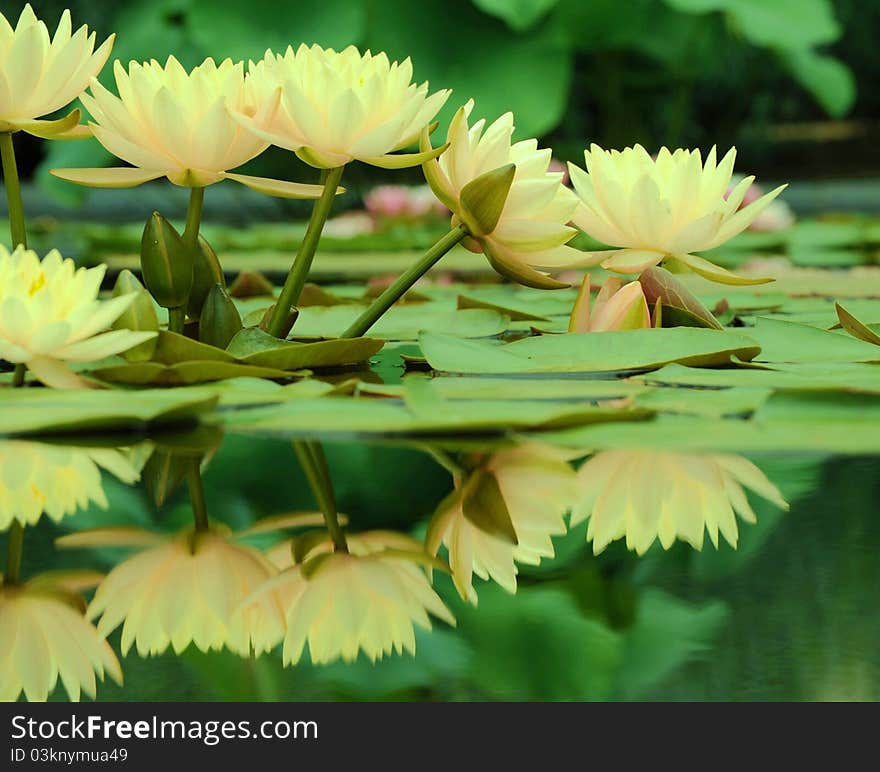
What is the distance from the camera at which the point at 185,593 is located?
0.64 m

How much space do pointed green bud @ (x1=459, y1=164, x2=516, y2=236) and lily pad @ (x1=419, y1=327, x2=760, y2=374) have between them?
0.11 meters

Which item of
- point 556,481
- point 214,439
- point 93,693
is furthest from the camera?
point 214,439

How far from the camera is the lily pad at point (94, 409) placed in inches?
36.1

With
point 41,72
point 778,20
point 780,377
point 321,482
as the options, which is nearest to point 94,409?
point 321,482

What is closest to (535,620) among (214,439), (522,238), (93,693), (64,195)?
(93,693)

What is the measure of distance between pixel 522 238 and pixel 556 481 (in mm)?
362

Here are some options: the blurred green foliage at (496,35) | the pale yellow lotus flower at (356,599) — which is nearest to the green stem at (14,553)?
the pale yellow lotus flower at (356,599)

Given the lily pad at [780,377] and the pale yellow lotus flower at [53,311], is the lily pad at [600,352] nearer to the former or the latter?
the lily pad at [780,377]

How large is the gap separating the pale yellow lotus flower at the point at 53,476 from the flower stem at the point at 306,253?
11.3 inches

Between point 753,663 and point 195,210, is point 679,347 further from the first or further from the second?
point 753,663

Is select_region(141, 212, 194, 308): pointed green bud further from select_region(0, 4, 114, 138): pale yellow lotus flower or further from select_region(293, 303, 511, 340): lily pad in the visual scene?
select_region(293, 303, 511, 340): lily pad

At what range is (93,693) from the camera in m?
0.52

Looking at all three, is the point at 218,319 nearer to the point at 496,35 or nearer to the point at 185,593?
the point at 185,593

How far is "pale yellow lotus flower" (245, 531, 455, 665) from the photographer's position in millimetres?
567
